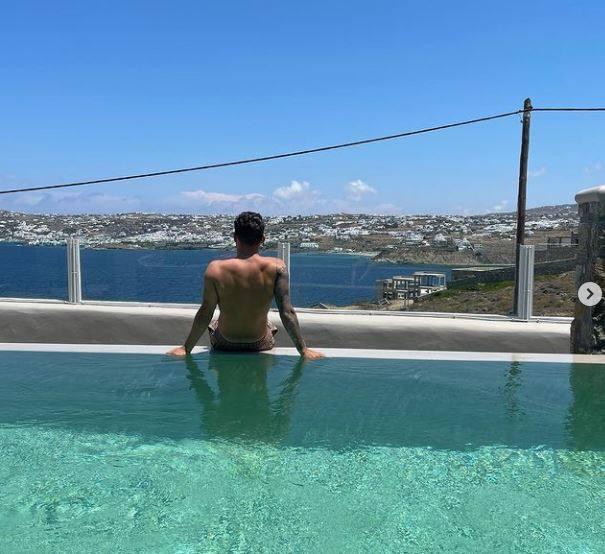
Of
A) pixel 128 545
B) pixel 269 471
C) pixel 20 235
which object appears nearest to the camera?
pixel 128 545

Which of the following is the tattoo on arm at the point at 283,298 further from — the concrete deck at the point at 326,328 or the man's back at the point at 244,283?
the concrete deck at the point at 326,328

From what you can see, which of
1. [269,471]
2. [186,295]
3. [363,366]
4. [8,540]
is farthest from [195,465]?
[186,295]

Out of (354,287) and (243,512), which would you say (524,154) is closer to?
(354,287)

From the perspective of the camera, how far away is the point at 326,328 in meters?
8.73

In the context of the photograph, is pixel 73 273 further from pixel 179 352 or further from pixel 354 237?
pixel 179 352

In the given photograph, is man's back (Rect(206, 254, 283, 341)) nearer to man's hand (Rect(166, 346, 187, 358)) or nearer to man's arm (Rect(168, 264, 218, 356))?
man's arm (Rect(168, 264, 218, 356))

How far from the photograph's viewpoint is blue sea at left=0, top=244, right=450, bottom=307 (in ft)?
32.3

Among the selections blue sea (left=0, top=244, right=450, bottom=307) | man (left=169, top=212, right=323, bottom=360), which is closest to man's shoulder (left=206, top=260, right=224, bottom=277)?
man (left=169, top=212, right=323, bottom=360)

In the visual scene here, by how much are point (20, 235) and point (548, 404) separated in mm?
12033

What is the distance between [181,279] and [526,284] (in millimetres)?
5349

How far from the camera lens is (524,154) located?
11844 millimetres

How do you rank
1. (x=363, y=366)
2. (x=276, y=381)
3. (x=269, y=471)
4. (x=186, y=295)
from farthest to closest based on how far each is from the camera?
(x=186, y=295) → (x=363, y=366) → (x=276, y=381) → (x=269, y=471)

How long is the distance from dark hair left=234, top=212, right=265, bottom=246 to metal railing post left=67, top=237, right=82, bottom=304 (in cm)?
587

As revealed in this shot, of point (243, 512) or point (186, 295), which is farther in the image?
point (186, 295)
